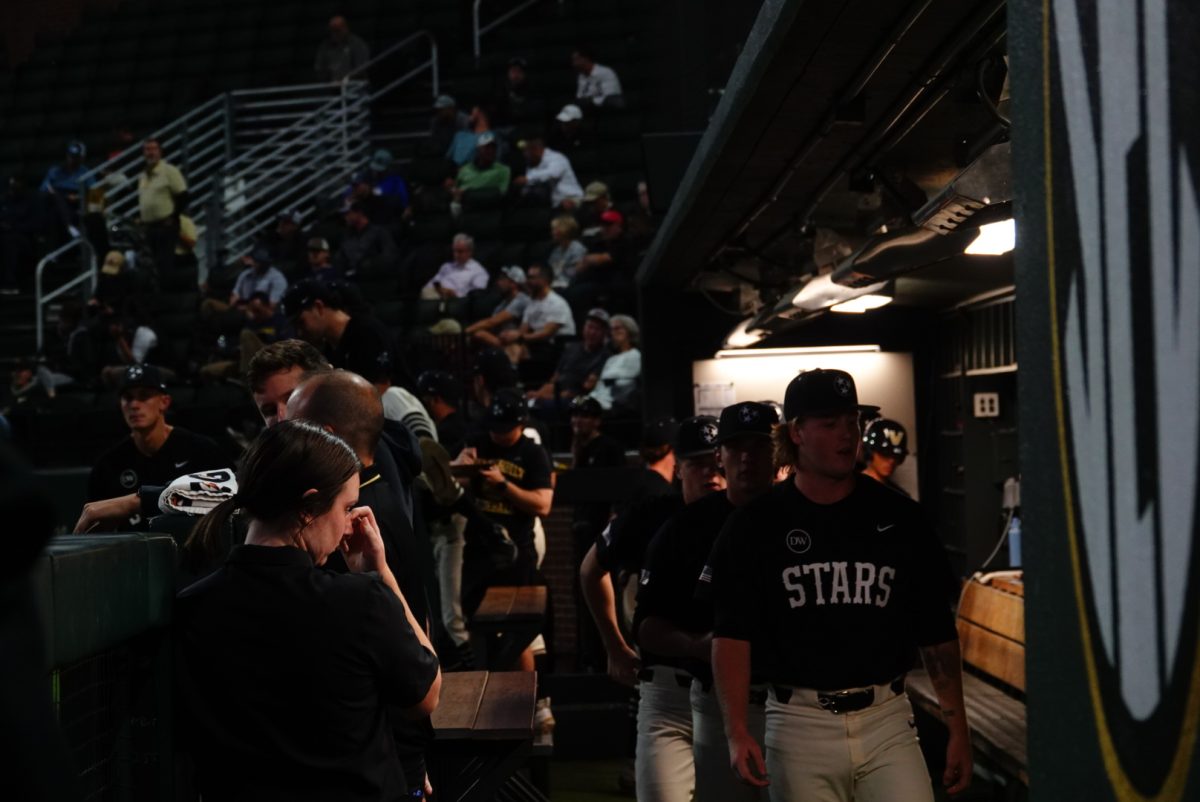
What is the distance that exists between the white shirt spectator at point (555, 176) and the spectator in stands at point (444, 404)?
6.45m

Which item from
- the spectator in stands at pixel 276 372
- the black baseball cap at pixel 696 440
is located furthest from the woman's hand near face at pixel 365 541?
the black baseball cap at pixel 696 440

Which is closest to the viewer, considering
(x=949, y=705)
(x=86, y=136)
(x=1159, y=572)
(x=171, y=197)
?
(x=1159, y=572)

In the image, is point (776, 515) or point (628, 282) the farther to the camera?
point (628, 282)

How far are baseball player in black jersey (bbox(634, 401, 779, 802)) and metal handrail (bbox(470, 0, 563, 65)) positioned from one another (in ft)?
47.8

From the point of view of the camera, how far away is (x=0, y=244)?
56.2 feet

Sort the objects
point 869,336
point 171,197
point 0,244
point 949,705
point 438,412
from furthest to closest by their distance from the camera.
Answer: point 0,244 → point 171,197 → point 869,336 → point 438,412 → point 949,705

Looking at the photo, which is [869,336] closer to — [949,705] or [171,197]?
[949,705]

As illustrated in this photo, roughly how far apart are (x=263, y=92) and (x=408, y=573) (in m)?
15.8

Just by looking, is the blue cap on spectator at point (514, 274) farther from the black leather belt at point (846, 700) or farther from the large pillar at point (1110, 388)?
the large pillar at point (1110, 388)

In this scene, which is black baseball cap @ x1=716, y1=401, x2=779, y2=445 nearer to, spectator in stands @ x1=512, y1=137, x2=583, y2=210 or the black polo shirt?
the black polo shirt

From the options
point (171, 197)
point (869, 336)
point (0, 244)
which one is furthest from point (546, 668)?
point (0, 244)

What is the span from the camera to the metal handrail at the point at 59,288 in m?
15.8

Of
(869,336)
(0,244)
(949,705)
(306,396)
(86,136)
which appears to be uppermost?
(86,136)

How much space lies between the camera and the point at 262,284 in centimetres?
1441
